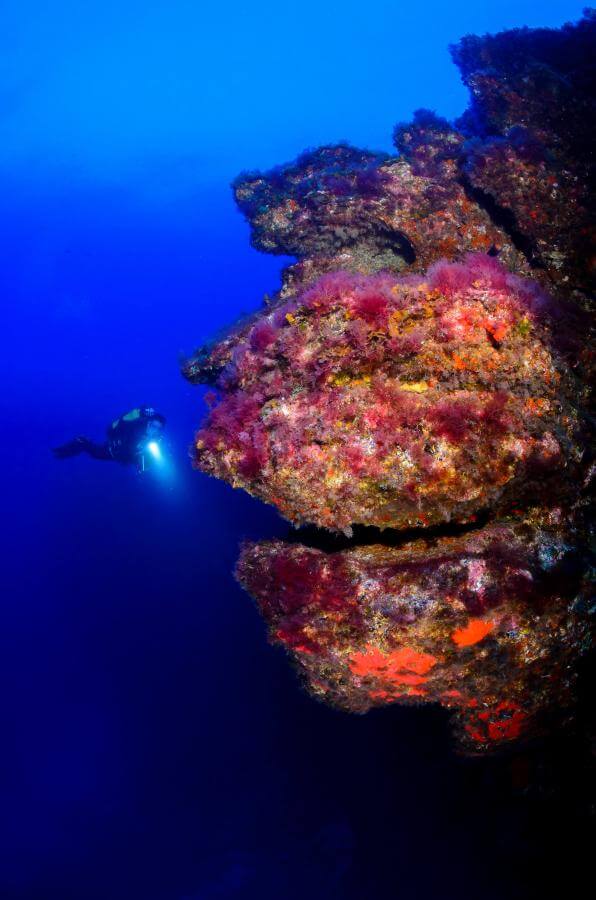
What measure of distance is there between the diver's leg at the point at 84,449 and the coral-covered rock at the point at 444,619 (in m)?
13.0

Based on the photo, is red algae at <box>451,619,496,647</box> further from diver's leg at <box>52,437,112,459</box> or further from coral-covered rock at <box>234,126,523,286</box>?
diver's leg at <box>52,437,112,459</box>

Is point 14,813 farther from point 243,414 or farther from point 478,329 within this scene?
point 478,329

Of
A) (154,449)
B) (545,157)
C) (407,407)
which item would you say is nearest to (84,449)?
(154,449)

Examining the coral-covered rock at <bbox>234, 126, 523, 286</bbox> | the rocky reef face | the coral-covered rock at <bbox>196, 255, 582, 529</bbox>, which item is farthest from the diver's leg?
the coral-covered rock at <bbox>196, 255, 582, 529</bbox>

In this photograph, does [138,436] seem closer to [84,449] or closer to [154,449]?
[154,449]

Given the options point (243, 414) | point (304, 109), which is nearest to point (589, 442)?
point (243, 414)

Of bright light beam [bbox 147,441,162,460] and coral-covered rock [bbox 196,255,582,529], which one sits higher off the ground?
bright light beam [bbox 147,441,162,460]

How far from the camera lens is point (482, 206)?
6.87 metres

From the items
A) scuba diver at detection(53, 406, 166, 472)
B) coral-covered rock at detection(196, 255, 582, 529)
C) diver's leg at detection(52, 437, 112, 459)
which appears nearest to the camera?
coral-covered rock at detection(196, 255, 582, 529)

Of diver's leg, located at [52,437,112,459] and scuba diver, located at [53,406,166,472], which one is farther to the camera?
diver's leg, located at [52,437,112,459]

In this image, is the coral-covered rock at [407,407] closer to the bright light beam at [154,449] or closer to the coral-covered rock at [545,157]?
the coral-covered rock at [545,157]

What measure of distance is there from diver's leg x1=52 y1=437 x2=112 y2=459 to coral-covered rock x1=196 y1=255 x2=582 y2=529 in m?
12.9

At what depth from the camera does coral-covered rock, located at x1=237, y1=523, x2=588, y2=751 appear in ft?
11.0

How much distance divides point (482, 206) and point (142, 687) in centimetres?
2034
